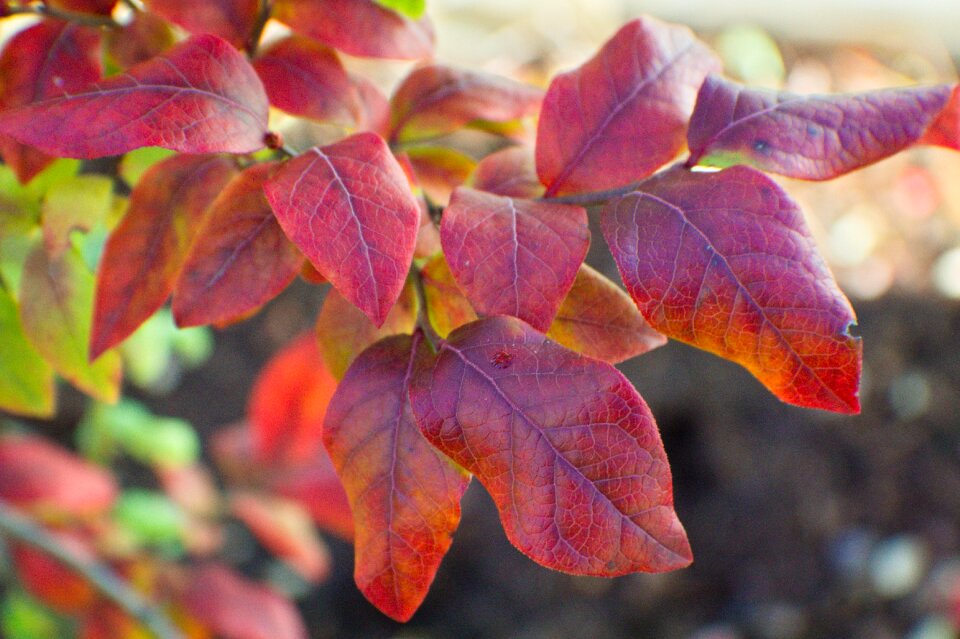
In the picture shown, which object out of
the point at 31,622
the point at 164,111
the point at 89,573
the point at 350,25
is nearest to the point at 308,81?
the point at 350,25

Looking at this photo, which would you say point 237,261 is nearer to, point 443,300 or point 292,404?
point 443,300

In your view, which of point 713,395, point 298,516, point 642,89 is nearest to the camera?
point 642,89

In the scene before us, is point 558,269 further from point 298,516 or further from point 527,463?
point 298,516

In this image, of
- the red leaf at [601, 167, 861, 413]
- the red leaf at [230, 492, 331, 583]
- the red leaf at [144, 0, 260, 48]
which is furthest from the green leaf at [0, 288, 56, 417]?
the red leaf at [230, 492, 331, 583]

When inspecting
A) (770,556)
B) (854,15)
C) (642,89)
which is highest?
(642,89)

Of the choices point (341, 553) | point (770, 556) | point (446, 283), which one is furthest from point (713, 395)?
point (446, 283)

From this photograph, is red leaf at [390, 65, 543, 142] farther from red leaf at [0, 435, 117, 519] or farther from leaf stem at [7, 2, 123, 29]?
red leaf at [0, 435, 117, 519]
